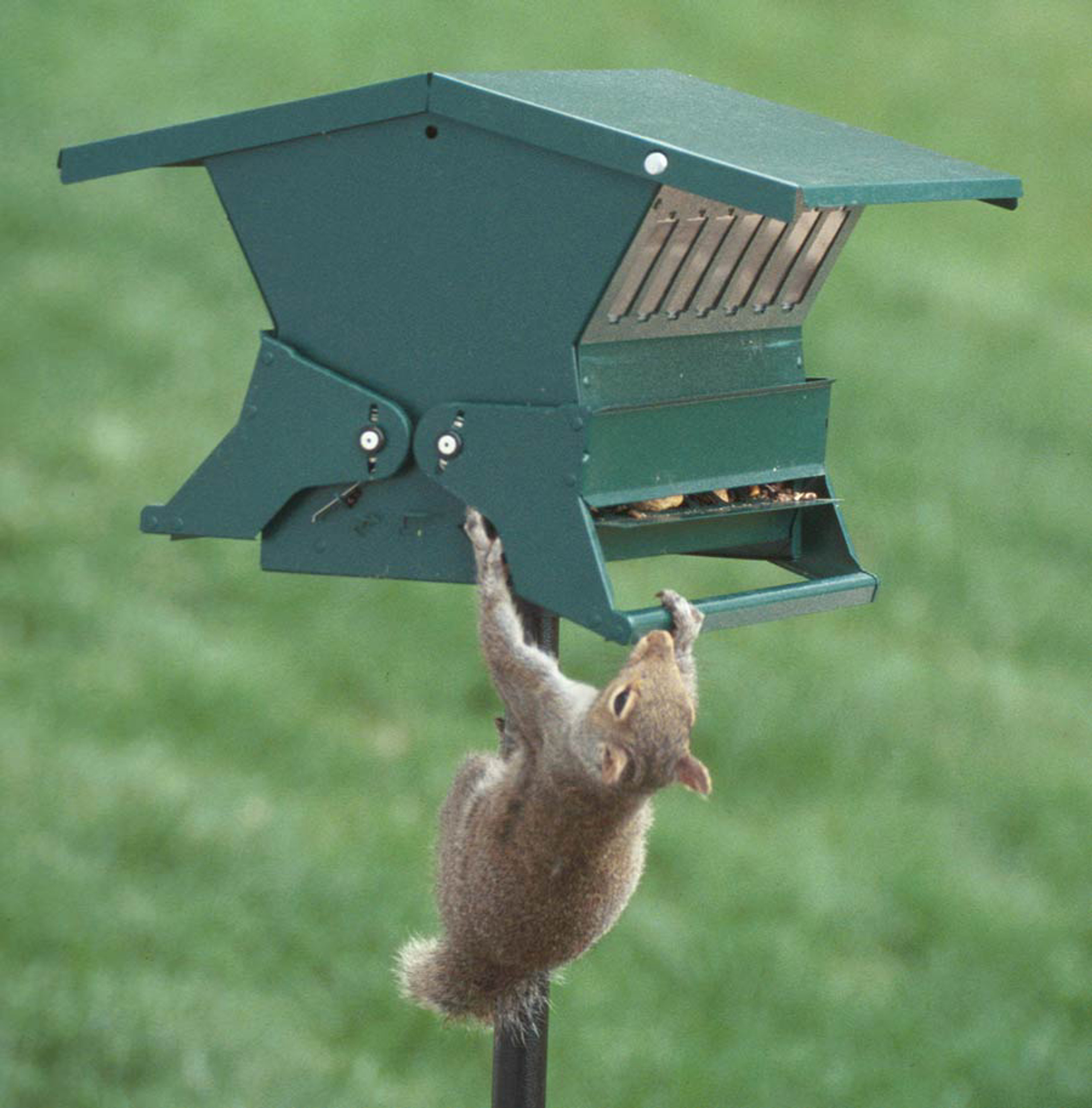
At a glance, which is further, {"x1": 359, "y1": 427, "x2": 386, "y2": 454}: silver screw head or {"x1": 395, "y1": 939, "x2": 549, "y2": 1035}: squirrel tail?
{"x1": 395, "y1": 939, "x2": 549, "y2": 1035}: squirrel tail

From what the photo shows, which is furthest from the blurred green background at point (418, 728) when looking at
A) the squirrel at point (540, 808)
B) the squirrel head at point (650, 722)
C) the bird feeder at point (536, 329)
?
the squirrel head at point (650, 722)

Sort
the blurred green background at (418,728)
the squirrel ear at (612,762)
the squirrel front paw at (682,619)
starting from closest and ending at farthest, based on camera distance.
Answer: the squirrel ear at (612,762) → the squirrel front paw at (682,619) → the blurred green background at (418,728)

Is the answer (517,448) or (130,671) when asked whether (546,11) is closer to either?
(130,671)

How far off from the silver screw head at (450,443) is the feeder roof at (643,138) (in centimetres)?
50

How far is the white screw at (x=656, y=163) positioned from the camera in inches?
150

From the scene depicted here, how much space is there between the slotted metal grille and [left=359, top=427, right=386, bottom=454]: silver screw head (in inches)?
17.8

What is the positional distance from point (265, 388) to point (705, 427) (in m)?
0.87

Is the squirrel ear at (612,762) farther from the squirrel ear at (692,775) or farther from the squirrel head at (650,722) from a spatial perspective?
the squirrel ear at (692,775)

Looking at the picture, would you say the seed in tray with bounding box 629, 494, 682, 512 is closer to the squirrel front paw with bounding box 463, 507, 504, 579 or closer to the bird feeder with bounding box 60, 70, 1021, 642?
the bird feeder with bounding box 60, 70, 1021, 642

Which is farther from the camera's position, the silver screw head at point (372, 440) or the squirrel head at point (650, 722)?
the silver screw head at point (372, 440)

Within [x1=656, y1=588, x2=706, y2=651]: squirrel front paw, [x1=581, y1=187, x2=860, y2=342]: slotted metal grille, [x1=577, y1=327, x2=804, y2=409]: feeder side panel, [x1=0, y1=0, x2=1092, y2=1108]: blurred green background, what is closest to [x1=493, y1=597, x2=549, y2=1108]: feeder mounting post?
[x1=656, y1=588, x2=706, y2=651]: squirrel front paw

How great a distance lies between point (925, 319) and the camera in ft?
35.6

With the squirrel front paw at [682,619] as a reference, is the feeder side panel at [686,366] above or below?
above

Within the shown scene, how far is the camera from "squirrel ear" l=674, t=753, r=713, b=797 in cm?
404
